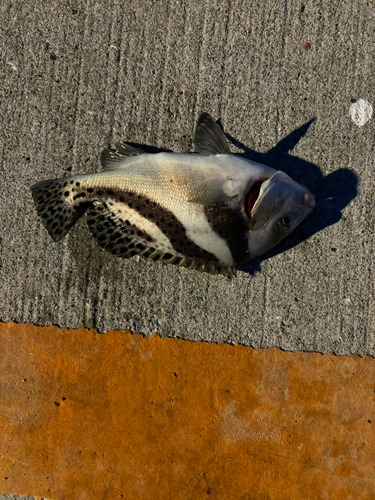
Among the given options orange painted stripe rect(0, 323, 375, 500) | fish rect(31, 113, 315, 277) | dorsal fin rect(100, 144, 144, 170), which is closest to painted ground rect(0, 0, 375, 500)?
orange painted stripe rect(0, 323, 375, 500)

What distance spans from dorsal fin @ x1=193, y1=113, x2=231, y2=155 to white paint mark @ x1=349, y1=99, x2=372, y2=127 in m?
1.20

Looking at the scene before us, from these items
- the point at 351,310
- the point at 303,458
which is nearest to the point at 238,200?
the point at 351,310

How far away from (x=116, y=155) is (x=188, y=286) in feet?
4.15

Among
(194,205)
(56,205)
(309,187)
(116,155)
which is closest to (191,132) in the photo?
(116,155)

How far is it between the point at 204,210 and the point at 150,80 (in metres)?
1.41

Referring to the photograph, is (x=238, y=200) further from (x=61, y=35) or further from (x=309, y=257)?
(x=61, y=35)

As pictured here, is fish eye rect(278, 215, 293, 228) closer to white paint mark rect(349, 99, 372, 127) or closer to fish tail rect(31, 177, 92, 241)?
white paint mark rect(349, 99, 372, 127)

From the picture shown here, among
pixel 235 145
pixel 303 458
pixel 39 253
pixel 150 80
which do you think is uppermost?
→ pixel 150 80

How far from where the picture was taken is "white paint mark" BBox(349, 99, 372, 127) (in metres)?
2.88

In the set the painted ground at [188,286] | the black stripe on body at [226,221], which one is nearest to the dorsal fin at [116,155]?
the painted ground at [188,286]

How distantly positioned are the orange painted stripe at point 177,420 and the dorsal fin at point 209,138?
1631 mm

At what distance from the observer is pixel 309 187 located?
113 inches

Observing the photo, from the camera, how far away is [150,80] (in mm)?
2957

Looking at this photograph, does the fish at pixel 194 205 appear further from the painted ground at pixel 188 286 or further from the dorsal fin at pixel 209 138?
the painted ground at pixel 188 286
